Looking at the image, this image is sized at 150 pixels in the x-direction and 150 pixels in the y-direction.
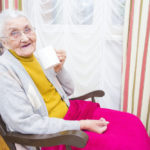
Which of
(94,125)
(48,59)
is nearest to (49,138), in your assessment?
(94,125)

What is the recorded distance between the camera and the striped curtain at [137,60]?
1.56 metres

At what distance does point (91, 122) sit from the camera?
1021mm

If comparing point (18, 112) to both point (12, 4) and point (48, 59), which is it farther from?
point (12, 4)

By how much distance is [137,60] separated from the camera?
1682 millimetres

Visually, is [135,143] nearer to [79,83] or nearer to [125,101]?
[125,101]

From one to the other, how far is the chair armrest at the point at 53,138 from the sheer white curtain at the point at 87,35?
3.50 ft

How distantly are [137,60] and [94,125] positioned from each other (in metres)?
0.92

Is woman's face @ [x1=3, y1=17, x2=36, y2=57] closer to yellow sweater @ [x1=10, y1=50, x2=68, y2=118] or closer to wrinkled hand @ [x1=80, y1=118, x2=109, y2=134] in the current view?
yellow sweater @ [x1=10, y1=50, x2=68, y2=118]

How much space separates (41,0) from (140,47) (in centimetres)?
107

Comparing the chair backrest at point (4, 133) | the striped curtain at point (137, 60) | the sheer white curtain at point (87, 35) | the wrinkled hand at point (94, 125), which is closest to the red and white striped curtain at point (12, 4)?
the sheer white curtain at point (87, 35)

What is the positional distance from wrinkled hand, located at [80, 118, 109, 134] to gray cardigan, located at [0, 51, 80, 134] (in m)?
0.04

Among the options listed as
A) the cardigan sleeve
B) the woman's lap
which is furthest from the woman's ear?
the woman's lap

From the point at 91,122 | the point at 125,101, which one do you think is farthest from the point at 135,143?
the point at 125,101

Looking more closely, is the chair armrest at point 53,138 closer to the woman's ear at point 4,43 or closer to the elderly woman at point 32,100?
the elderly woman at point 32,100
